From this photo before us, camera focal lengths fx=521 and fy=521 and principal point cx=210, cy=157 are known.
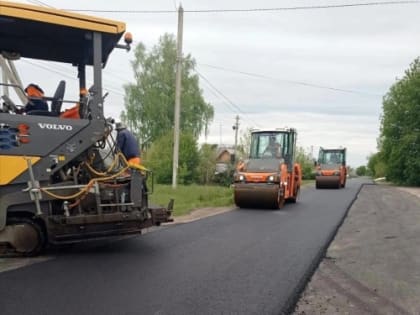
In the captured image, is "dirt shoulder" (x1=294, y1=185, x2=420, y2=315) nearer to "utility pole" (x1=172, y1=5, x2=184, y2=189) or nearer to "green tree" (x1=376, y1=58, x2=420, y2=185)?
"utility pole" (x1=172, y1=5, x2=184, y2=189)

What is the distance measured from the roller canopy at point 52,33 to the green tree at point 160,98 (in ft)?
104

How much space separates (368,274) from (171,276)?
2.32 meters

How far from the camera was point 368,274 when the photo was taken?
6062 mm

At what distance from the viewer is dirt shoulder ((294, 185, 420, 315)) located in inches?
188

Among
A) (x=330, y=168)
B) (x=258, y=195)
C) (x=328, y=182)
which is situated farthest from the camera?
(x=330, y=168)

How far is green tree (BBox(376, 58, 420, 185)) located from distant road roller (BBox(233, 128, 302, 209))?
19.5 m

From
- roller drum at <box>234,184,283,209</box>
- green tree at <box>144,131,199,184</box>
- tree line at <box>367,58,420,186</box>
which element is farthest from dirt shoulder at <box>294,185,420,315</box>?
tree line at <box>367,58,420,186</box>

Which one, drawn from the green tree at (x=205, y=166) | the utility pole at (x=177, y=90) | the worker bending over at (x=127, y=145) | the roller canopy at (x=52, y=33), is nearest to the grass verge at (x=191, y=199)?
the utility pole at (x=177, y=90)

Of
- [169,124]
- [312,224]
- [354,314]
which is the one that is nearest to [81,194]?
[354,314]

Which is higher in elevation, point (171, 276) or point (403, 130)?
point (403, 130)

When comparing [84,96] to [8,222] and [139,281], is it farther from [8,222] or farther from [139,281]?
[139,281]

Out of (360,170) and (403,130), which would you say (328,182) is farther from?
(360,170)

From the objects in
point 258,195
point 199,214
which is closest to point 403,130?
point 258,195

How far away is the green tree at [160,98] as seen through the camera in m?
39.1
